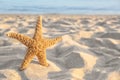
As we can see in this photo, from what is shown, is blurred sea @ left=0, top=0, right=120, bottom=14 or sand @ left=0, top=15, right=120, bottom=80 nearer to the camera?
sand @ left=0, top=15, right=120, bottom=80

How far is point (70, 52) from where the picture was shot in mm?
3852

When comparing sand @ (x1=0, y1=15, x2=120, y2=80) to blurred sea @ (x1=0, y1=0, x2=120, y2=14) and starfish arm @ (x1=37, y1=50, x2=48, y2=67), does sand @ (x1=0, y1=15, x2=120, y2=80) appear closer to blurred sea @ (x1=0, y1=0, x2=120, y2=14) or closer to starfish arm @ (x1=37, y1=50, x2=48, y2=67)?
starfish arm @ (x1=37, y1=50, x2=48, y2=67)

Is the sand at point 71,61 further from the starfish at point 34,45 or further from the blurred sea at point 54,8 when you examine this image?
the blurred sea at point 54,8

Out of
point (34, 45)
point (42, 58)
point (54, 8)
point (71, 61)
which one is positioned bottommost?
point (54, 8)

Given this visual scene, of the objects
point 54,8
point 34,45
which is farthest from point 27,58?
point 54,8

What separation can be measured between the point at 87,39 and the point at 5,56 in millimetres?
1442

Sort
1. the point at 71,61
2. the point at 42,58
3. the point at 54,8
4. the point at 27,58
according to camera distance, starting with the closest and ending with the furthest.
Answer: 1. the point at 27,58
2. the point at 42,58
3. the point at 71,61
4. the point at 54,8

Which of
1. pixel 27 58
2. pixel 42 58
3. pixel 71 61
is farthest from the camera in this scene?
pixel 71 61

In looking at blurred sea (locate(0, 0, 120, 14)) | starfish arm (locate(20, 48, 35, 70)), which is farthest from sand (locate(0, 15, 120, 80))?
blurred sea (locate(0, 0, 120, 14))

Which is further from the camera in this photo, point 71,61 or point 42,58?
point 71,61

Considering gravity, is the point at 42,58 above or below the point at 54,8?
above

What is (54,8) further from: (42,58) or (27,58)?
(27,58)

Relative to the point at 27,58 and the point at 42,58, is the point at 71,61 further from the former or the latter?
the point at 27,58

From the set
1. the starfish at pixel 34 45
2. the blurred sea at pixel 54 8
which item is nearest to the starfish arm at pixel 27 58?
the starfish at pixel 34 45
